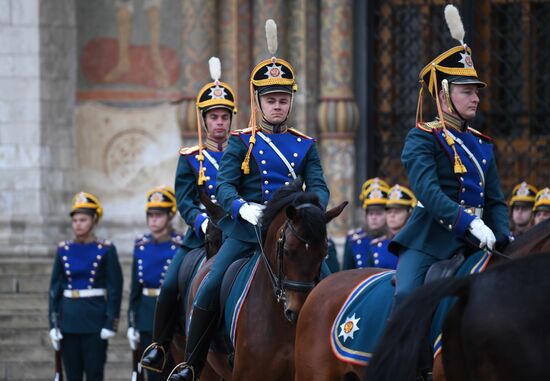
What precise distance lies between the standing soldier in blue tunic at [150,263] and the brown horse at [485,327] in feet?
24.1

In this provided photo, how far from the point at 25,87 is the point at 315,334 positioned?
928cm

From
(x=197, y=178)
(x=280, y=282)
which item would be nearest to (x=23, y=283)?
(x=197, y=178)

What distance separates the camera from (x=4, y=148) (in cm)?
1630

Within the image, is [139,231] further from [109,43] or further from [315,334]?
[315,334]

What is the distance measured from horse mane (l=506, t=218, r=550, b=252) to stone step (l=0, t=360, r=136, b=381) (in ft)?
26.6

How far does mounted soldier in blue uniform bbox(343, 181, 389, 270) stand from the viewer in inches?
511

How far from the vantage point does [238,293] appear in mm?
8836

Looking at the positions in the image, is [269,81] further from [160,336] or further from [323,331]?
[160,336]

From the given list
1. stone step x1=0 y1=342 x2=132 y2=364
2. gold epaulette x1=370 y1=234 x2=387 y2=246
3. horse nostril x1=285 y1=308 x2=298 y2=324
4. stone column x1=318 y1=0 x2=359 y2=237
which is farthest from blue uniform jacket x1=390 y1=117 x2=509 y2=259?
stone column x1=318 y1=0 x2=359 y2=237

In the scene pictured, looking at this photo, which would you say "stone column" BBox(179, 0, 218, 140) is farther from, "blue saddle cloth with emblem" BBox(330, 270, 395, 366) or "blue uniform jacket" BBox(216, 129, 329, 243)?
"blue saddle cloth with emblem" BBox(330, 270, 395, 366)

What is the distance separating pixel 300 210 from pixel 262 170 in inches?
44.8

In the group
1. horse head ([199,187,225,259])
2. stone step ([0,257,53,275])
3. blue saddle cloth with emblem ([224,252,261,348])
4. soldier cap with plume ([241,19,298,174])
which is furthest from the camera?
stone step ([0,257,53,275])

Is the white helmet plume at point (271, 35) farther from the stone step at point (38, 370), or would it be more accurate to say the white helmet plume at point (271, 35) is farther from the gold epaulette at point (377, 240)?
the stone step at point (38, 370)

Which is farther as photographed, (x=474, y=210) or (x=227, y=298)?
(x=227, y=298)
